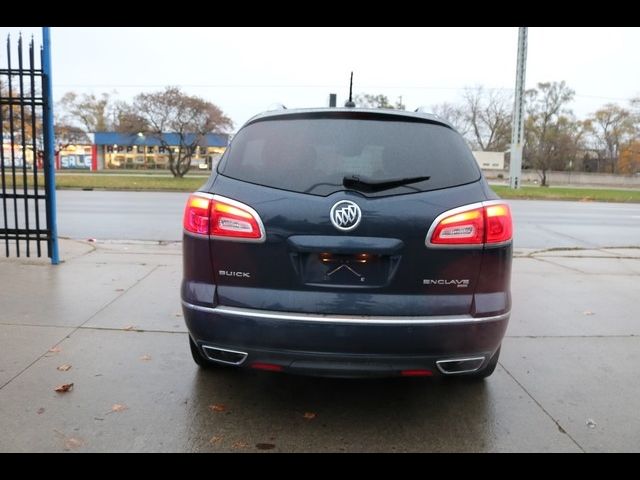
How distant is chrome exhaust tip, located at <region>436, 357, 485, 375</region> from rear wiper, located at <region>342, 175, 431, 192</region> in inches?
37.1

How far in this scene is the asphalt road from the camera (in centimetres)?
1023

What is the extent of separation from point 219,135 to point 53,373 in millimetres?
32605

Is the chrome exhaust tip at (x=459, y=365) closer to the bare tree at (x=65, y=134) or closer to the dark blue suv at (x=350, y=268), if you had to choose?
the dark blue suv at (x=350, y=268)

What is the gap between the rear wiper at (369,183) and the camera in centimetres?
271

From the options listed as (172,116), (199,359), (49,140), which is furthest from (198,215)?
(172,116)

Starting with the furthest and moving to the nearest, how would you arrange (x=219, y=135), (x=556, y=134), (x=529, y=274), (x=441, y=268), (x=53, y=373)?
1. (x=556, y=134)
2. (x=219, y=135)
3. (x=529, y=274)
4. (x=53, y=373)
5. (x=441, y=268)

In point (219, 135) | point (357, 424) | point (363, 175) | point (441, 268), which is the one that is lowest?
point (357, 424)

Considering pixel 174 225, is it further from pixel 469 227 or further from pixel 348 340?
pixel 469 227

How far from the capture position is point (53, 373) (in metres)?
3.54

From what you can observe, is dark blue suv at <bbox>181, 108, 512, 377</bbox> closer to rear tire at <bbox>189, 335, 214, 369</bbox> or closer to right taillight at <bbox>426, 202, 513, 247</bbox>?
right taillight at <bbox>426, 202, 513, 247</bbox>

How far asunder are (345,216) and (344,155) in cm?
40

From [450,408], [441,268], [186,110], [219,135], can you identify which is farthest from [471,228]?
[219,135]

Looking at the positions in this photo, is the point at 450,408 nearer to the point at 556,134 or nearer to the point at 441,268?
the point at 441,268

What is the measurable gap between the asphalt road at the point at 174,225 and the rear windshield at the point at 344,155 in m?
7.01
